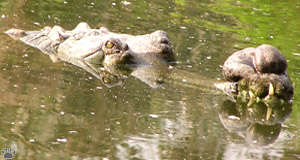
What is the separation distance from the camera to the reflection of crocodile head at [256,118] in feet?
24.0

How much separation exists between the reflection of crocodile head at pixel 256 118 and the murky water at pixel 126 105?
27mm

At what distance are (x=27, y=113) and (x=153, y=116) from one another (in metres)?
1.56

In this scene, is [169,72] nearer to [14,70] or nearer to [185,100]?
[185,100]

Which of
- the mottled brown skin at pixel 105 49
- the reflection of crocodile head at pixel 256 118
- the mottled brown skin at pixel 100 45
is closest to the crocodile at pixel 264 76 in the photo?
the reflection of crocodile head at pixel 256 118

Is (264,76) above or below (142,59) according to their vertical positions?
above

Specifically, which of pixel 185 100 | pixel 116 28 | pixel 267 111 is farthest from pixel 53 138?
pixel 116 28

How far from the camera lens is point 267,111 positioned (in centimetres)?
821

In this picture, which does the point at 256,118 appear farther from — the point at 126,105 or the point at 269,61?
the point at 126,105

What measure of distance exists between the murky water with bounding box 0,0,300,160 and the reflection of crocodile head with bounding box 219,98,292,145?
0.09ft

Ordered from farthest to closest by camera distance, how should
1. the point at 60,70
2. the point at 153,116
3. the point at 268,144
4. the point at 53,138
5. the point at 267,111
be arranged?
the point at 60,70
the point at 267,111
the point at 153,116
the point at 268,144
the point at 53,138

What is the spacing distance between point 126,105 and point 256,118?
1.74 m

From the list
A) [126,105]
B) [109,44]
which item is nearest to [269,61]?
[126,105]

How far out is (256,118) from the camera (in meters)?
7.93

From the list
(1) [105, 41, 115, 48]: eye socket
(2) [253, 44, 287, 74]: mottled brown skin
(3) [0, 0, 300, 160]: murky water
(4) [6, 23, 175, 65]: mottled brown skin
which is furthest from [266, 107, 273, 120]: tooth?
(1) [105, 41, 115, 48]: eye socket
